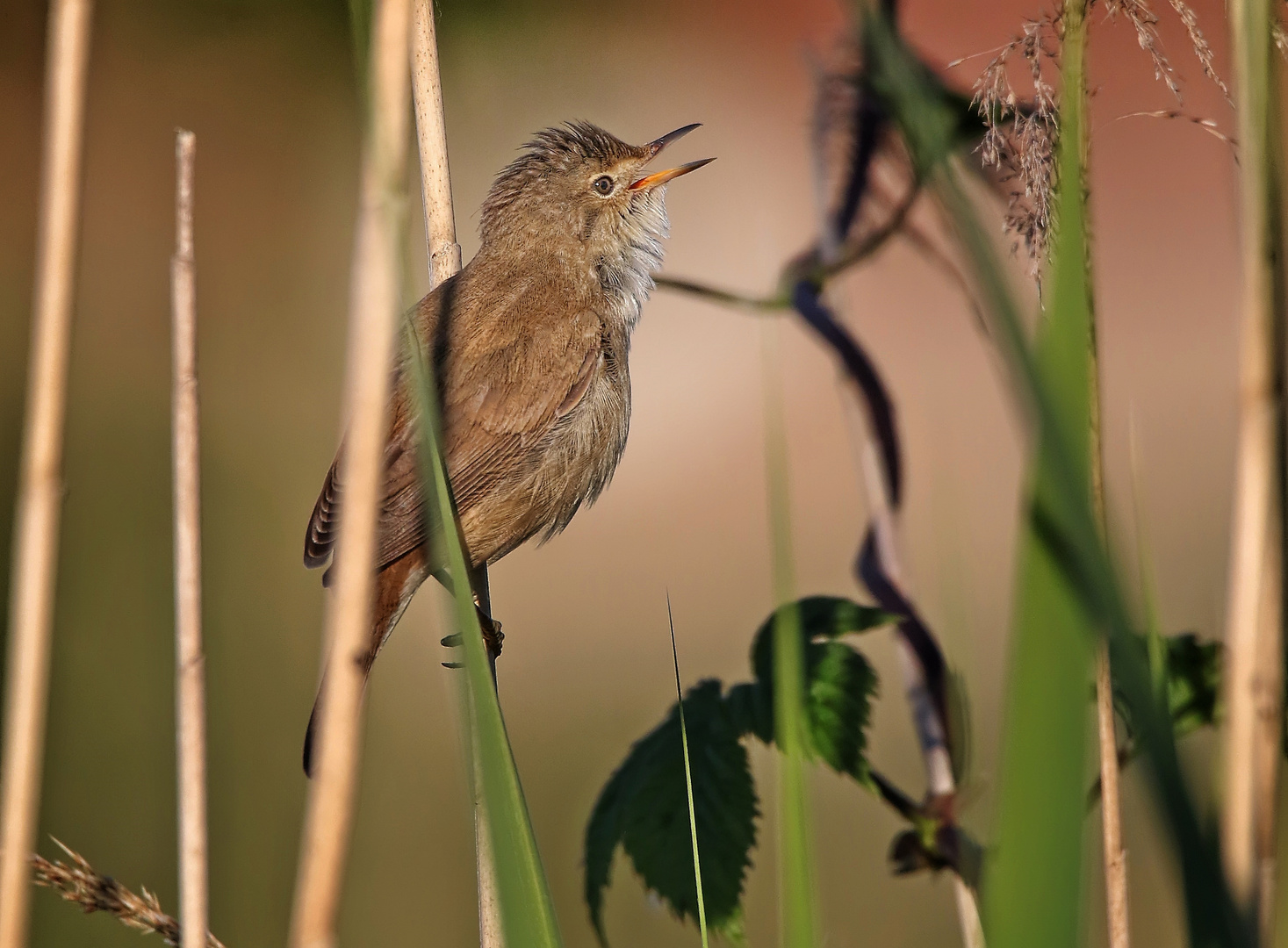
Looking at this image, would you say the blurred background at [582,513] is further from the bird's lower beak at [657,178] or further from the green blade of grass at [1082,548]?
the green blade of grass at [1082,548]

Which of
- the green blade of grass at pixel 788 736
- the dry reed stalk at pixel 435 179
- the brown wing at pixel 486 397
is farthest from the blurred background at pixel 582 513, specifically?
the green blade of grass at pixel 788 736

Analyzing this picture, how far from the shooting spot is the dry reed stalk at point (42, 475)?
1.03 meters

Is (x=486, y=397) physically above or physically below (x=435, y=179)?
below

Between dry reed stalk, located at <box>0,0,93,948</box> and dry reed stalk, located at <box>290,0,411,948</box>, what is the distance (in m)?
0.35

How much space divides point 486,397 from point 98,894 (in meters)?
1.19

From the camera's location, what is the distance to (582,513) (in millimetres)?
4938

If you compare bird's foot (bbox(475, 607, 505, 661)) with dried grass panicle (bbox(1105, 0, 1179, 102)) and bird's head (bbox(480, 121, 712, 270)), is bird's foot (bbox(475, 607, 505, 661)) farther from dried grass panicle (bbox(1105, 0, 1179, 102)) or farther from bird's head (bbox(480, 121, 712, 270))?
dried grass panicle (bbox(1105, 0, 1179, 102))

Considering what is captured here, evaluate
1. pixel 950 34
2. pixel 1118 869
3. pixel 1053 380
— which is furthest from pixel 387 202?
pixel 950 34

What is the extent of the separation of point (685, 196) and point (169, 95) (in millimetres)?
2086

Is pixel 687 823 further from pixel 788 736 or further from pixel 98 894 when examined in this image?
pixel 98 894

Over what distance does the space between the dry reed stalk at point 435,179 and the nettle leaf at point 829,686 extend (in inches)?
13.8

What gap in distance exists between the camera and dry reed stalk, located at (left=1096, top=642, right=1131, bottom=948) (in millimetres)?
1102

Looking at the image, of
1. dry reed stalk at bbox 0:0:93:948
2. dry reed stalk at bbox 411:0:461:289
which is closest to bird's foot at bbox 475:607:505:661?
dry reed stalk at bbox 411:0:461:289

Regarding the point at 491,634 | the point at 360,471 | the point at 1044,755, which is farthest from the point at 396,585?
the point at 1044,755
